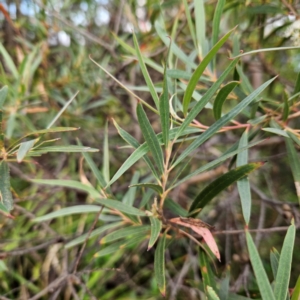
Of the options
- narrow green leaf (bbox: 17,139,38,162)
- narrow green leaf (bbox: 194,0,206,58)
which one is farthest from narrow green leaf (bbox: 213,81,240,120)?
narrow green leaf (bbox: 17,139,38,162)

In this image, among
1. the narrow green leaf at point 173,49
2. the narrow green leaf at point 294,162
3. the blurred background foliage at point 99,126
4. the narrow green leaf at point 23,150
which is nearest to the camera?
the narrow green leaf at point 23,150

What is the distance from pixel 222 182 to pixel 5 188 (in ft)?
1.00

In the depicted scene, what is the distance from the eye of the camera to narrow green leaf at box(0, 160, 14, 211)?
1.42 feet

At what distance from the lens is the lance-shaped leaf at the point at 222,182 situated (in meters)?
0.47

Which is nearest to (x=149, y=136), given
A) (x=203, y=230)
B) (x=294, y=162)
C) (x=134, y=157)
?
(x=134, y=157)

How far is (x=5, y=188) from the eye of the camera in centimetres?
45

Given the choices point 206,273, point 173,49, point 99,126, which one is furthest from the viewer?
point 99,126

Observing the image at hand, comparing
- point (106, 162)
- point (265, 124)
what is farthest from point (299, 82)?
point (106, 162)

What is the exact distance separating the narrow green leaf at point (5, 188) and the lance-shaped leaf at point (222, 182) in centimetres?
27

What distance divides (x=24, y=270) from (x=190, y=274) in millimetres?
626

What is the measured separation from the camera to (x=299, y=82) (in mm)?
543

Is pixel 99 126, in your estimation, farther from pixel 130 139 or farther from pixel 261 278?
pixel 261 278

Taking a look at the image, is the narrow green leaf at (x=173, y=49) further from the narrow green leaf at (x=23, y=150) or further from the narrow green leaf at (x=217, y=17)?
the narrow green leaf at (x=23, y=150)

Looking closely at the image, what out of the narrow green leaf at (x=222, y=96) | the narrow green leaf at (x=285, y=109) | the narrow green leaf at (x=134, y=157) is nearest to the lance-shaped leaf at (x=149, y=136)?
the narrow green leaf at (x=134, y=157)
